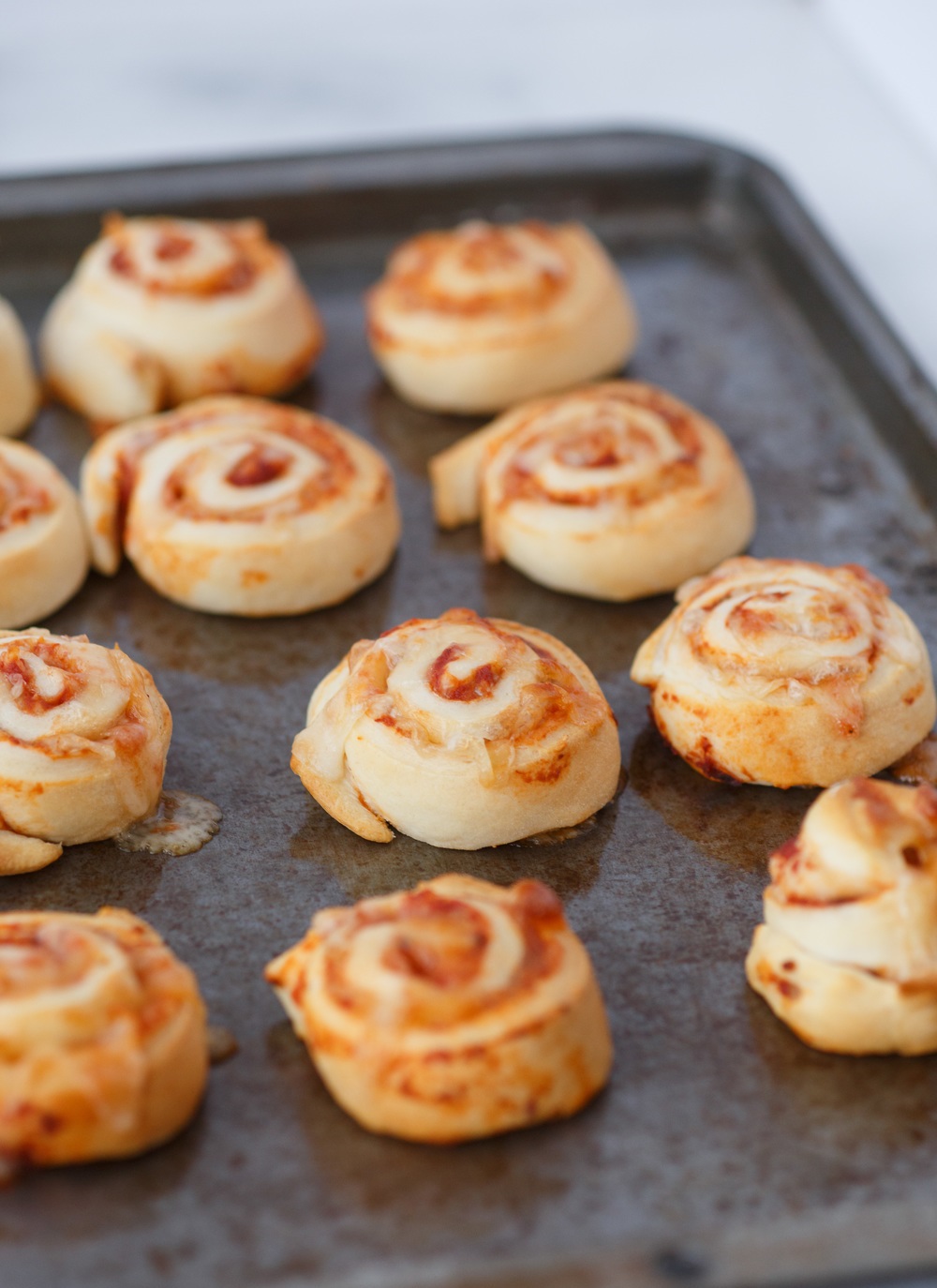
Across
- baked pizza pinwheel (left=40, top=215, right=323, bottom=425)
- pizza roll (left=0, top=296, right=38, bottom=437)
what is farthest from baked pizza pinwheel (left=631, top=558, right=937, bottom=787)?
pizza roll (left=0, top=296, right=38, bottom=437)

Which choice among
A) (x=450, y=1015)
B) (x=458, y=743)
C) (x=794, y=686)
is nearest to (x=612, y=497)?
(x=794, y=686)

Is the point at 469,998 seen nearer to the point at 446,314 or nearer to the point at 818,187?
the point at 446,314

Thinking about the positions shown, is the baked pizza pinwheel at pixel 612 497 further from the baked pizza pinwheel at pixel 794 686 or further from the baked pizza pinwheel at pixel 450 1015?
the baked pizza pinwheel at pixel 450 1015

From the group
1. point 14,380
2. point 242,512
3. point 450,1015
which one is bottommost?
point 14,380

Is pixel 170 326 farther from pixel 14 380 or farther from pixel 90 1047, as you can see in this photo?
pixel 90 1047

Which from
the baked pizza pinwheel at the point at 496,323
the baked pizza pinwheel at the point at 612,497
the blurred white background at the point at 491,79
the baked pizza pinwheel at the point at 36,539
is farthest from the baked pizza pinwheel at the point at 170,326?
the blurred white background at the point at 491,79

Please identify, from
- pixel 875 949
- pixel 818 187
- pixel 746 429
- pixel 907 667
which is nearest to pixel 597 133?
pixel 818 187
